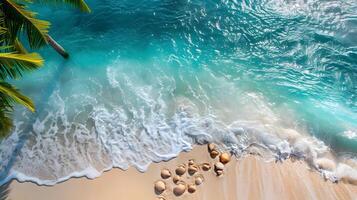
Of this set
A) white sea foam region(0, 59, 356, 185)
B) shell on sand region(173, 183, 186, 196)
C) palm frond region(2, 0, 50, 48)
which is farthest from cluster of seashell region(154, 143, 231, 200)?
palm frond region(2, 0, 50, 48)

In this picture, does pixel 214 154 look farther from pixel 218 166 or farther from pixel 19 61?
pixel 19 61

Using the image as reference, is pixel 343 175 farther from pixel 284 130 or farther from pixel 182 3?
pixel 182 3

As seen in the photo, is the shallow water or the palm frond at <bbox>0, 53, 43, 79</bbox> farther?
the shallow water

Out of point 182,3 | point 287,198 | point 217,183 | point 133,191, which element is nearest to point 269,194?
point 287,198

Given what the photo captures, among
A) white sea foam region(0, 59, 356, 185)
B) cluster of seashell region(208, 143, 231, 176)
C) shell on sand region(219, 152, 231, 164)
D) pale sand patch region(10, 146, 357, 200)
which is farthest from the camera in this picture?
white sea foam region(0, 59, 356, 185)

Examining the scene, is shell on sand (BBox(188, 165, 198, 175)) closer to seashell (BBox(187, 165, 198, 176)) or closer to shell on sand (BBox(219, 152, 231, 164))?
seashell (BBox(187, 165, 198, 176))

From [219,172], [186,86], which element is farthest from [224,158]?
[186,86]

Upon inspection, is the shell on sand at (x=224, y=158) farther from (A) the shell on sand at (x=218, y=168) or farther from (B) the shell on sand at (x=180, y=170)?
(B) the shell on sand at (x=180, y=170)
